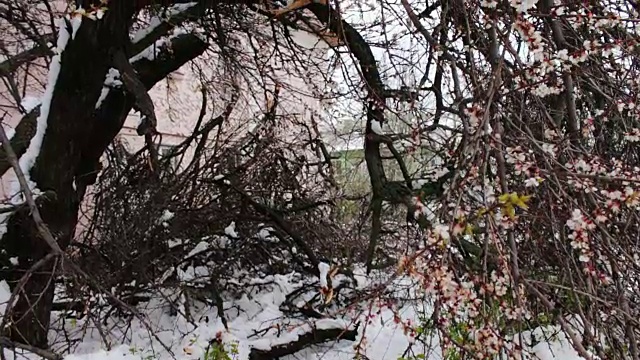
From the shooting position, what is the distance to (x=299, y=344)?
4.69 metres

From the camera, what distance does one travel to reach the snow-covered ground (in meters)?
4.24

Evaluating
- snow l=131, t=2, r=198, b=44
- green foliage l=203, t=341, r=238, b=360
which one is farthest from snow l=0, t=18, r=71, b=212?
green foliage l=203, t=341, r=238, b=360

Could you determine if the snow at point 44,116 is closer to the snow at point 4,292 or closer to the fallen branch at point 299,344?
the snow at point 4,292

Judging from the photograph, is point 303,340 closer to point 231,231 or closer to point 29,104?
point 231,231

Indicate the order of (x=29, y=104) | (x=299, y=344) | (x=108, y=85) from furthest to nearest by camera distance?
(x=29, y=104)
(x=299, y=344)
(x=108, y=85)

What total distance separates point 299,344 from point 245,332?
0.49 meters

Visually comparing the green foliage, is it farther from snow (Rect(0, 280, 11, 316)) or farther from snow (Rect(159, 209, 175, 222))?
snow (Rect(159, 209, 175, 222))

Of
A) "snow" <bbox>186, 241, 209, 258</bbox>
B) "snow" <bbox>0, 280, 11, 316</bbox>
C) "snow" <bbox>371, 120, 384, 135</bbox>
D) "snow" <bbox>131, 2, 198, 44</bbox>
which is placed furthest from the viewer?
"snow" <bbox>186, 241, 209, 258</bbox>

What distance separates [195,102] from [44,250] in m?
6.79

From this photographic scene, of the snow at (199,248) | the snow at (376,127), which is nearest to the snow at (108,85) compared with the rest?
the snow at (376,127)

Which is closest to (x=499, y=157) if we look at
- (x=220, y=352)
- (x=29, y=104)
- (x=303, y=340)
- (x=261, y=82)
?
(x=220, y=352)

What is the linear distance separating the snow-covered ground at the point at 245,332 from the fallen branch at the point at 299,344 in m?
0.03

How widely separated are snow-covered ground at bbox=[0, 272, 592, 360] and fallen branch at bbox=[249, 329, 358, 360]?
0.03 metres

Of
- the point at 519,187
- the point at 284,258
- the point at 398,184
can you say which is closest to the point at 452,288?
the point at 519,187
